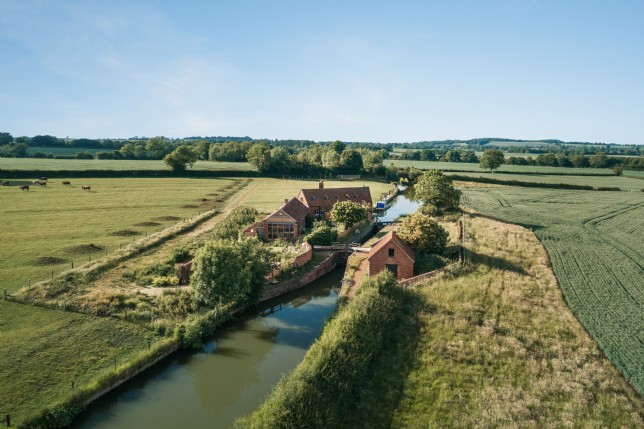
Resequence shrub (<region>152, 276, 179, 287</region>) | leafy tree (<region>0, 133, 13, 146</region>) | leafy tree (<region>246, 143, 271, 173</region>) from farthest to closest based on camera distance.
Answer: leafy tree (<region>0, 133, 13, 146</region>)
leafy tree (<region>246, 143, 271, 173</region>)
shrub (<region>152, 276, 179, 287</region>)

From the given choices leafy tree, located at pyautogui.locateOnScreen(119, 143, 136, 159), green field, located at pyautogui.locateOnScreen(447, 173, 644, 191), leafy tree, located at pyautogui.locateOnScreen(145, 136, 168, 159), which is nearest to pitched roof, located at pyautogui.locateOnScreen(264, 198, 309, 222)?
green field, located at pyautogui.locateOnScreen(447, 173, 644, 191)

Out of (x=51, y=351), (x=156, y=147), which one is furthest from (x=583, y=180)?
(x=156, y=147)

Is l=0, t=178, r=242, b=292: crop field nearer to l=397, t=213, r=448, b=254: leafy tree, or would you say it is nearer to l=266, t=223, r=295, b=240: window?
l=266, t=223, r=295, b=240: window

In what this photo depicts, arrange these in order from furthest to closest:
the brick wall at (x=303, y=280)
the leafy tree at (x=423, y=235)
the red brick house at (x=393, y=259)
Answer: the leafy tree at (x=423, y=235) → the red brick house at (x=393, y=259) → the brick wall at (x=303, y=280)

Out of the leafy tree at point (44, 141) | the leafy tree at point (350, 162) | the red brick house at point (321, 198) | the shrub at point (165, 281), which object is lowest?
the shrub at point (165, 281)

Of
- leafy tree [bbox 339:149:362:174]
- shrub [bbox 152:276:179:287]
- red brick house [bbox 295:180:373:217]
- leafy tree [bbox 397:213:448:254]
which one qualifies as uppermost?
leafy tree [bbox 339:149:362:174]

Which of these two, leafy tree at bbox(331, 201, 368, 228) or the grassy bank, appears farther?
leafy tree at bbox(331, 201, 368, 228)

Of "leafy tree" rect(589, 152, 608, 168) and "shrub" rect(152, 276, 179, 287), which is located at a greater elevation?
"leafy tree" rect(589, 152, 608, 168)

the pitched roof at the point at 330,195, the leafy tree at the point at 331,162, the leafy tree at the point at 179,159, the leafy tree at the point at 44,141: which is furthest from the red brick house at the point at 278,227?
the leafy tree at the point at 44,141

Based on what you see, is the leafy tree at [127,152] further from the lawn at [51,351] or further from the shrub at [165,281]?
the lawn at [51,351]

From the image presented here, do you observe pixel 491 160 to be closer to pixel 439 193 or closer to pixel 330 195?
pixel 439 193
